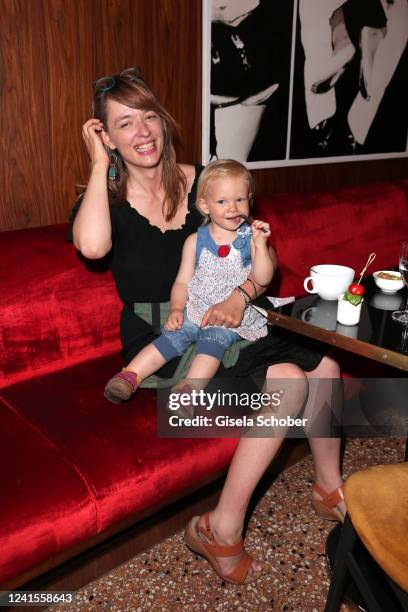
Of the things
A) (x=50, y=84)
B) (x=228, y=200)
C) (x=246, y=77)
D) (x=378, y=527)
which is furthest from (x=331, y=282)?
(x=246, y=77)

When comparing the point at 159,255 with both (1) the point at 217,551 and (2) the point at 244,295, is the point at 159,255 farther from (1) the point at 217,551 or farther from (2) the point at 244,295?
(1) the point at 217,551

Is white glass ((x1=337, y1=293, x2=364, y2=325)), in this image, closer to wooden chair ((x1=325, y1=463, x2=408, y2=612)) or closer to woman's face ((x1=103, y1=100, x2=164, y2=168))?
wooden chair ((x1=325, y1=463, x2=408, y2=612))

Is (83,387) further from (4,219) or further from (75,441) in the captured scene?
(4,219)

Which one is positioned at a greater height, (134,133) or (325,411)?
(134,133)

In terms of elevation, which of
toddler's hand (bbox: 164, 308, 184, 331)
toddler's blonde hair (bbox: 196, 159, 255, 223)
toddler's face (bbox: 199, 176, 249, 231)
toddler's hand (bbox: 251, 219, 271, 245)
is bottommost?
toddler's hand (bbox: 164, 308, 184, 331)

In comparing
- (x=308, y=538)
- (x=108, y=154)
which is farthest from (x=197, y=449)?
(x=108, y=154)

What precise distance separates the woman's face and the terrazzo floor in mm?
1407

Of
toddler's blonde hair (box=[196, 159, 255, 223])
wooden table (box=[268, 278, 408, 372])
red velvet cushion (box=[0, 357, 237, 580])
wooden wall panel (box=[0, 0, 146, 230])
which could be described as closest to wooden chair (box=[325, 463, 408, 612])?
wooden table (box=[268, 278, 408, 372])

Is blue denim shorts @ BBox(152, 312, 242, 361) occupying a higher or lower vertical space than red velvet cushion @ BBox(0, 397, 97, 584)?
higher

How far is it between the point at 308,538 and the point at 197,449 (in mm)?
640

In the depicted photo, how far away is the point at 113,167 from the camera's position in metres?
2.05

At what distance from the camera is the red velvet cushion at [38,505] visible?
1423mm

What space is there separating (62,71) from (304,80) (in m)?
1.44

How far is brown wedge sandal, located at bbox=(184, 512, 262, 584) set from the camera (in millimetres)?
1839
